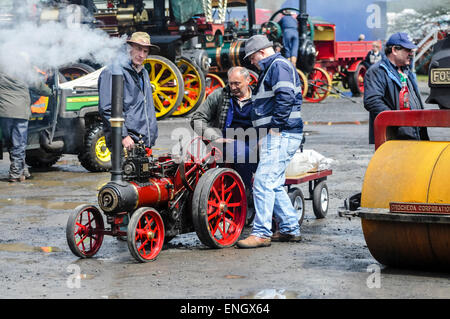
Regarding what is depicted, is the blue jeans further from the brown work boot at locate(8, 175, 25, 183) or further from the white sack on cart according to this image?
the brown work boot at locate(8, 175, 25, 183)

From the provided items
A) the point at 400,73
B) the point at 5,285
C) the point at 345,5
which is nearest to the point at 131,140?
the point at 5,285

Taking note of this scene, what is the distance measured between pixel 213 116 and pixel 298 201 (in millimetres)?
1185

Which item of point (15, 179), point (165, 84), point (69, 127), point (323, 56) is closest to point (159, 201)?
point (15, 179)

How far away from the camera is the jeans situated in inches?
427

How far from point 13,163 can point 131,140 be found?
4.41 metres

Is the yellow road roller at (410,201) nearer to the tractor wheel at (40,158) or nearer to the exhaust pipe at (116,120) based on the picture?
the exhaust pipe at (116,120)

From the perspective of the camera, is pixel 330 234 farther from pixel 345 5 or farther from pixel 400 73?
pixel 345 5

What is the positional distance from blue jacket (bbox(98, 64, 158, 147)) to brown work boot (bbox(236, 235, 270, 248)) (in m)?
1.20

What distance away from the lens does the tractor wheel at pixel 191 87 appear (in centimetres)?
1838

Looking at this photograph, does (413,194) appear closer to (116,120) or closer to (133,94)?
(116,120)

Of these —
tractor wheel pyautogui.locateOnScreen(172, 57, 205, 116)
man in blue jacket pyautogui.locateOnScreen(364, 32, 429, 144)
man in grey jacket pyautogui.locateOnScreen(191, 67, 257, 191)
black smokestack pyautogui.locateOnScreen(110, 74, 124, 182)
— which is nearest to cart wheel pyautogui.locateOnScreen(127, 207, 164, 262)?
black smokestack pyautogui.locateOnScreen(110, 74, 124, 182)

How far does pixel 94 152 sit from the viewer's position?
1150 cm

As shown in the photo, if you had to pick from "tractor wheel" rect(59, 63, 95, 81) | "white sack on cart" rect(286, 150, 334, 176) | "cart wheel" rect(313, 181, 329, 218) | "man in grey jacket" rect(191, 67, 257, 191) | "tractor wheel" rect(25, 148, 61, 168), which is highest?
"tractor wheel" rect(59, 63, 95, 81)

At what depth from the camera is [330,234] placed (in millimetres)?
7293
